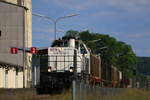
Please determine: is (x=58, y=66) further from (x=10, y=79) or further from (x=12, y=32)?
(x=12, y=32)

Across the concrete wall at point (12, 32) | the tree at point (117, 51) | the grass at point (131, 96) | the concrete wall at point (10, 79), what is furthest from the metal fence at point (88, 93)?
the tree at point (117, 51)

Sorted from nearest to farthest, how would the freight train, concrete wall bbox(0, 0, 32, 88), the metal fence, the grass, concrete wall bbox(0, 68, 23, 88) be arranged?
the metal fence, the grass, the freight train, concrete wall bbox(0, 68, 23, 88), concrete wall bbox(0, 0, 32, 88)

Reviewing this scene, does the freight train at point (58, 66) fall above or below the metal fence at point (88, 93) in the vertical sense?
above

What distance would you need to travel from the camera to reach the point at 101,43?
5719 inches

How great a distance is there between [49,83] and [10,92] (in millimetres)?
4134

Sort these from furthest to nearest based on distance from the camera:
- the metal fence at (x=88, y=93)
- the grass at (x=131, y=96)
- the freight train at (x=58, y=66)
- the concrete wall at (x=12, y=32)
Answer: the concrete wall at (x=12, y=32) → the freight train at (x=58, y=66) → the grass at (x=131, y=96) → the metal fence at (x=88, y=93)

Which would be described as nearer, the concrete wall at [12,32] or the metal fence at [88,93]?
the metal fence at [88,93]

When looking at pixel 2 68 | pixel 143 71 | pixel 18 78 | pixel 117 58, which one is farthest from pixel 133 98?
pixel 143 71

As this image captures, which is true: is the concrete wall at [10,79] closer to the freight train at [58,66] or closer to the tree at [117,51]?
the freight train at [58,66]

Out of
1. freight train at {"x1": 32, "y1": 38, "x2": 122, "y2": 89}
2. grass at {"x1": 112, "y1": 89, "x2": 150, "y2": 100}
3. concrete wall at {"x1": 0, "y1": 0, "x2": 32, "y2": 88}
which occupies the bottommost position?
grass at {"x1": 112, "y1": 89, "x2": 150, "y2": 100}

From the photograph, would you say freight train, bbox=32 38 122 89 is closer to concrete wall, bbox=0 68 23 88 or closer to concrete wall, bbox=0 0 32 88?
concrete wall, bbox=0 68 23 88

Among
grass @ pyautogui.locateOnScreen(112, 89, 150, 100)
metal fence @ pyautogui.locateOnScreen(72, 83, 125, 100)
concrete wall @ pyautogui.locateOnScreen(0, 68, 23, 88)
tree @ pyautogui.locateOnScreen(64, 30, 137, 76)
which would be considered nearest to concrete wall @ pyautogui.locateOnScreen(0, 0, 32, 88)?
concrete wall @ pyautogui.locateOnScreen(0, 68, 23, 88)

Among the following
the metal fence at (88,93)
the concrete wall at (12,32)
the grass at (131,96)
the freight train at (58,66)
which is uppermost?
the concrete wall at (12,32)

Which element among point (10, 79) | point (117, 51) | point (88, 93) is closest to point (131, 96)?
point (88, 93)
